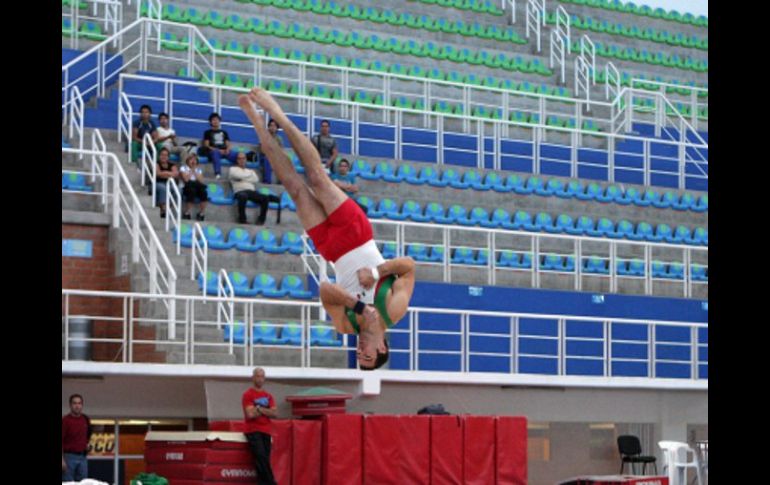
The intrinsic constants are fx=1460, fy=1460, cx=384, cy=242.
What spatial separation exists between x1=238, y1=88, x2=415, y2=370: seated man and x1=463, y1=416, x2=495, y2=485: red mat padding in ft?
29.7

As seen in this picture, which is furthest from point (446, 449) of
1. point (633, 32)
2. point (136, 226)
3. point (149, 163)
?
point (633, 32)

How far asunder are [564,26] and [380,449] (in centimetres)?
1584

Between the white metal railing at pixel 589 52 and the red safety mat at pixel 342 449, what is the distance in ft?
42.7

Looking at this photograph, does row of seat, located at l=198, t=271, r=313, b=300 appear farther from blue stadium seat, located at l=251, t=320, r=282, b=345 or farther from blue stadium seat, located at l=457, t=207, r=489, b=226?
blue stadium seat, located at l=457, t=207, r=489, b=226

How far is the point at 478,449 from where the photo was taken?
56.3 ft

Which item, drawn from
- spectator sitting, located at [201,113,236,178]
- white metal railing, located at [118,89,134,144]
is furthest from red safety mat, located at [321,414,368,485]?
white metal railing, located at [118,89,134,144]

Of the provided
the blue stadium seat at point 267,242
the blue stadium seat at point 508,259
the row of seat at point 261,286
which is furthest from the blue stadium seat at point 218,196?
the blue stadium seat at point 508,259

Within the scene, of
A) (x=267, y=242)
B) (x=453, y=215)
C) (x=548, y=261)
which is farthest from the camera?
(x=453, y=215)

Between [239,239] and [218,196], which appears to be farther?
[218,196]

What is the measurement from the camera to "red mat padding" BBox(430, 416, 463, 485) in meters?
16.8

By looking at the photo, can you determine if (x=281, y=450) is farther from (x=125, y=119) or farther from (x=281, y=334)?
(x=125, y=119)

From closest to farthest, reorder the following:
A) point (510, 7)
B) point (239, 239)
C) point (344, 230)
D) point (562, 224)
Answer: point (344, 230), point (239, 239), point (562, 224), point (510, 7)
